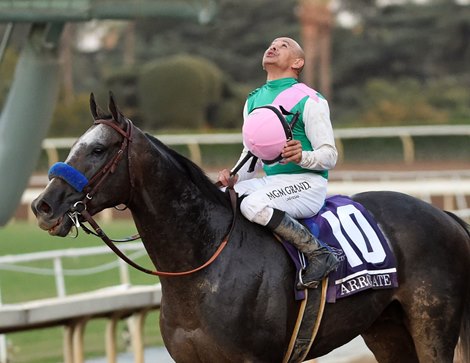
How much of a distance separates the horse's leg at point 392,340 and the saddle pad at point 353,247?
0.33 meters

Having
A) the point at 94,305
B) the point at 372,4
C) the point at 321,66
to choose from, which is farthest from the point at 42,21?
the point at 372,4

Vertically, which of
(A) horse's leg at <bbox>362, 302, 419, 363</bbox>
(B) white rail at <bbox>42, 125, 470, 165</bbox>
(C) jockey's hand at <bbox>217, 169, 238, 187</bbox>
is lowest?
(B) white rail at <bbox>42, 125, 470, 165</bbox>

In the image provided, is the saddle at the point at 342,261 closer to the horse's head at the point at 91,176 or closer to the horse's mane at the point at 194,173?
the horse's mane at the point at 194,173

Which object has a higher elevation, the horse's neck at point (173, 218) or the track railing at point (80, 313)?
the horse's neck at point (173, 218)

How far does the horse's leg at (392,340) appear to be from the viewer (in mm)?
5605

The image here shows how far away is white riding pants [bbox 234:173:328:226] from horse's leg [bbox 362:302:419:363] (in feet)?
2.42

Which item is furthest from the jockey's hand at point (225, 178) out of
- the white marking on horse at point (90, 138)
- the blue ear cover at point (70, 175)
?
the blue ear cover at point (70, 175)

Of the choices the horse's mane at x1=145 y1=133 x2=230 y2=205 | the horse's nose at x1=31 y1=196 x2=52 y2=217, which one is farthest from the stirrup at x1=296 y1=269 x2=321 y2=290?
the horse's nose at x1=31 y1=196 x2=52 y2=217

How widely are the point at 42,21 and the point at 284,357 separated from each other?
330 cm

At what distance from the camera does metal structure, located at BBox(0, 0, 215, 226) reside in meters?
7.71

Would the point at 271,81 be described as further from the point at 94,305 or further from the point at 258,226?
the point at 94,305

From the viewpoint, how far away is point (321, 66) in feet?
127

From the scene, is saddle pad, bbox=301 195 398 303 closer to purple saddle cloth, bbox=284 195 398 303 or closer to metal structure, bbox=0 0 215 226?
purple saddle cloth, bbox=284 195 398 303

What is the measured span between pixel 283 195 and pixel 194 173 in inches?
15.0
